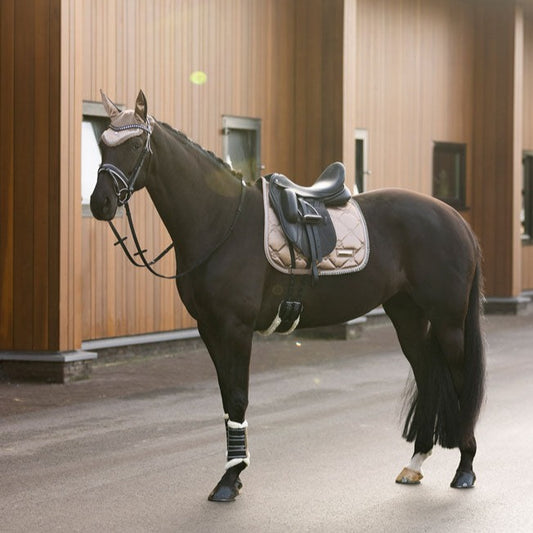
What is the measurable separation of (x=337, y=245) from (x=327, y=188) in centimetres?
35

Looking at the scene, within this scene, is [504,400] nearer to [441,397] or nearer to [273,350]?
[441,397]

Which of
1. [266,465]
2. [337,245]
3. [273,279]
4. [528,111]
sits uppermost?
[528,111]

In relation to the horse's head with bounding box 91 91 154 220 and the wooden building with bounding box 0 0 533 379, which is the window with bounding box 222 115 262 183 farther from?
the horse's head with bounding box 91 91 154 220

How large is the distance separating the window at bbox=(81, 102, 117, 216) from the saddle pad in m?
5.21

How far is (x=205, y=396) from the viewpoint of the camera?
986cm

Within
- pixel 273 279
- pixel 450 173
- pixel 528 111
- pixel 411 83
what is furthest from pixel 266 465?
pixel 528 111

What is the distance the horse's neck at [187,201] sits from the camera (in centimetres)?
625

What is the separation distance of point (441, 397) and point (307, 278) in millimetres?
1034

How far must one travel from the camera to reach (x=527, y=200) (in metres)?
21.5

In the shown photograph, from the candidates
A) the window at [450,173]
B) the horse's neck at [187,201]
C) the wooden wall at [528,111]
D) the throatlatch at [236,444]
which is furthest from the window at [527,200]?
the throatlatch at [236,444]

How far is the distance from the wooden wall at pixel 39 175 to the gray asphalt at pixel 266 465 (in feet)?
4.33

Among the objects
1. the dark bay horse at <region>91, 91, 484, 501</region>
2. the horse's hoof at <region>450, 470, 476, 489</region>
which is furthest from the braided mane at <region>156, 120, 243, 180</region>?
the horse's hoof at <region>450, 470, 476, 489</region>

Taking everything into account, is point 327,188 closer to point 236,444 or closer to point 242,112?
point 236,444

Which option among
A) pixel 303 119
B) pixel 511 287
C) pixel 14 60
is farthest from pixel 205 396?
pixel 511 287
